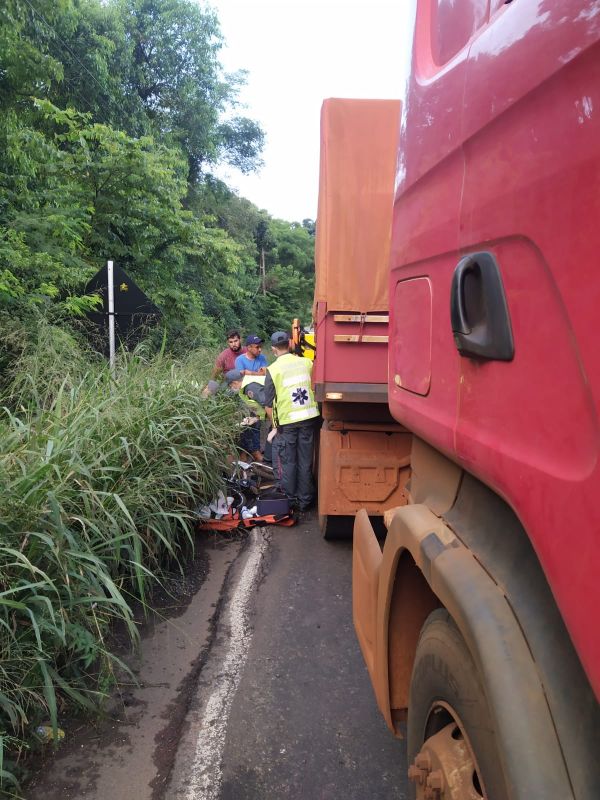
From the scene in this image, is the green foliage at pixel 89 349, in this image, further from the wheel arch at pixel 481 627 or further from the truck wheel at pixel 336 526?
the wheel arch at pixel 481 627

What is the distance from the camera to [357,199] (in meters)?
4.64

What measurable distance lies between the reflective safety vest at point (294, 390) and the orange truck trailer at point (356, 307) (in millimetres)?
910

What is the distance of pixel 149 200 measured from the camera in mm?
13062

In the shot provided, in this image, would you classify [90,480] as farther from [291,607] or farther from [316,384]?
[316,384]

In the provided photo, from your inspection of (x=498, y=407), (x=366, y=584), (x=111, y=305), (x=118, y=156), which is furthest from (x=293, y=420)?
(x=118, y=156)

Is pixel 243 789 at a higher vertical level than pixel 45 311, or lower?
lower

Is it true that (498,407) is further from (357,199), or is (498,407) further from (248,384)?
(248,384)

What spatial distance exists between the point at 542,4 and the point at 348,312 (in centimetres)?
364

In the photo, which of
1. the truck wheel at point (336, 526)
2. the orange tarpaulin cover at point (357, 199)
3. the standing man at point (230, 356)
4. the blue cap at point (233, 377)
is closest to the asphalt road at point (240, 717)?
the truck wheel at point (336, 526)

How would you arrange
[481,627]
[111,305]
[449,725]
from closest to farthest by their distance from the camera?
[481,627] → [449,725] → [111,305]

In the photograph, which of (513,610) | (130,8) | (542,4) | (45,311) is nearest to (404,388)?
(513,610)

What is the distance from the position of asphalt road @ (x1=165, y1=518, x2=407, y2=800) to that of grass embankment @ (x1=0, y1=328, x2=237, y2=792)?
55 cm

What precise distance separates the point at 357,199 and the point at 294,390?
1968 mm

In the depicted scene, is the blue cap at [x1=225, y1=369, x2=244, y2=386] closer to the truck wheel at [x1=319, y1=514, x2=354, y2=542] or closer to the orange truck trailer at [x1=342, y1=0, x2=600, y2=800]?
the truck wheel at [x1=319, y1=514, x2=354, y2=542]
